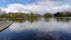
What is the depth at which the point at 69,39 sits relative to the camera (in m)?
13.7

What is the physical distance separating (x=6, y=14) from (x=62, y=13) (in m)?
39.1

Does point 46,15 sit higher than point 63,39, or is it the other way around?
point 63,39

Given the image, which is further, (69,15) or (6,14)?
(69,15)

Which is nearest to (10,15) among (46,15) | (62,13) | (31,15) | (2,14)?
(2,14)

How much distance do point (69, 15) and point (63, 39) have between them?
87222 mm

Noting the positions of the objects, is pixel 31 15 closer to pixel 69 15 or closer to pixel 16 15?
pixel 16 15

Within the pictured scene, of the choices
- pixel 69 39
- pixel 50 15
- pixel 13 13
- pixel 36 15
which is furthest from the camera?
pixel 50 15

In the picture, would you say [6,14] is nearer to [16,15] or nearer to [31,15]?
[16,15]

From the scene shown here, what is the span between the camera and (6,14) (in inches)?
3322

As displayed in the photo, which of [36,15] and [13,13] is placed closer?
[13,13]

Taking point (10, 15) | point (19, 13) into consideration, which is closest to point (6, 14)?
point (10, 15)

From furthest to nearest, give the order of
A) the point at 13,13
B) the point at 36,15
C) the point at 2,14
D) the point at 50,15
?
the point at 50,15
the point at 36,15
the point at 13,13
the point at 2,14

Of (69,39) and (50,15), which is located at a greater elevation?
(69,39)

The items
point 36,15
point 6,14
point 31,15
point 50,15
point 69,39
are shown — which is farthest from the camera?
point 50,15
